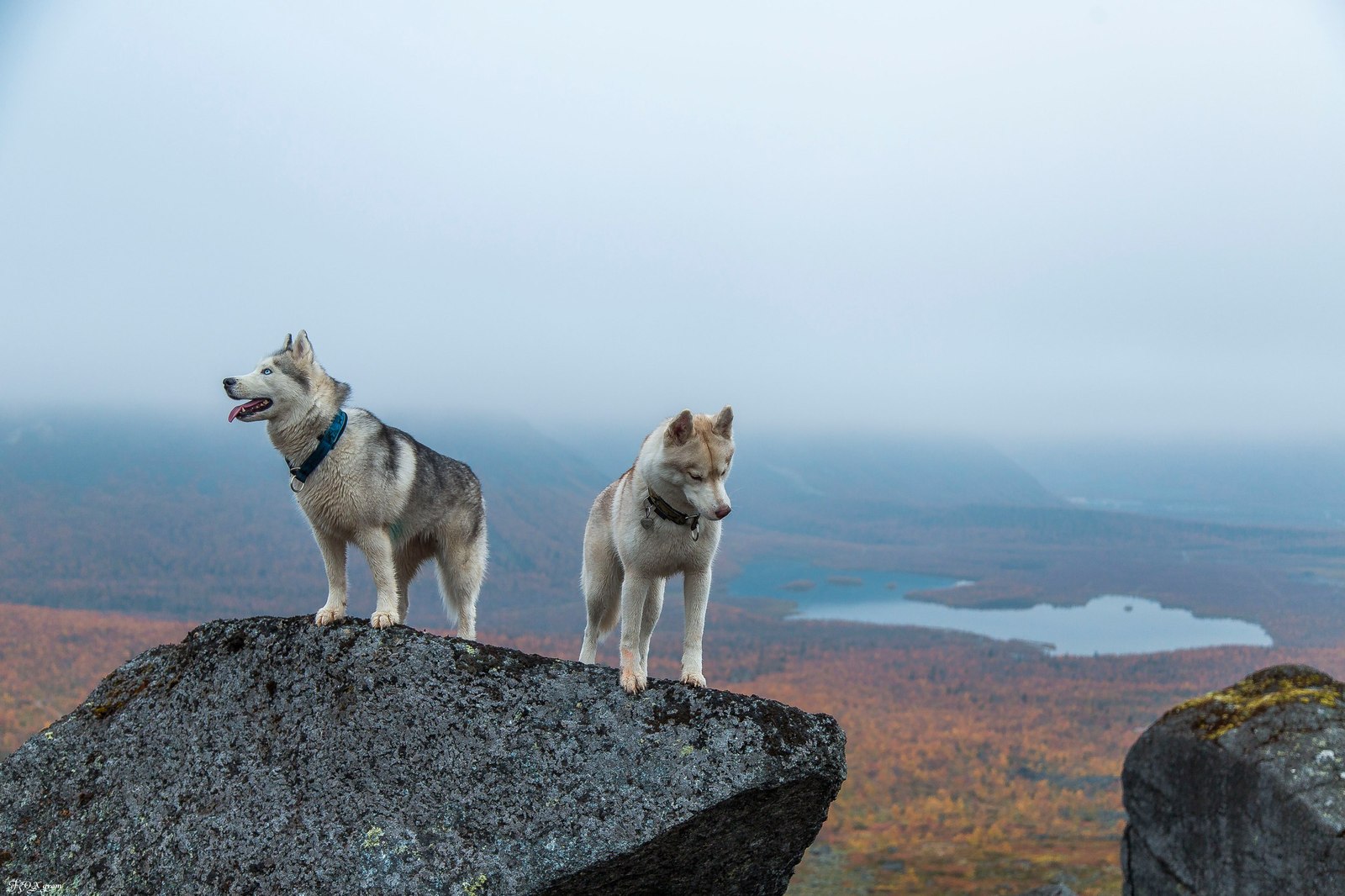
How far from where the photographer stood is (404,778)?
8141 mm

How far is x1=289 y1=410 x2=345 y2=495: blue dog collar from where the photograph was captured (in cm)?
915

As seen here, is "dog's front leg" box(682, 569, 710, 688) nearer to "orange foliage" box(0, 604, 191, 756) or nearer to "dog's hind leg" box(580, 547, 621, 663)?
"dog's hind leg" box(580, 547, 621, 663)

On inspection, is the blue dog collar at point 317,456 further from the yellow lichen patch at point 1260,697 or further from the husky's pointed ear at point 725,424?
the yellow lichen patch at point 1260,697

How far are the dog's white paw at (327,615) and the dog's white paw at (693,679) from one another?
11.8 ft

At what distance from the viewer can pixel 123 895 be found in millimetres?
8047

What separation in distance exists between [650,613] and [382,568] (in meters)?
2.85

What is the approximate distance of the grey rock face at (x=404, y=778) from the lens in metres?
7.81

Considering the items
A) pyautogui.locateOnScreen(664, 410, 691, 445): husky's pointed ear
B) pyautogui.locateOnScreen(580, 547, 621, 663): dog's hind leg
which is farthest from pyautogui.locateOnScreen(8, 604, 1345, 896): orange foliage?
pyautogui.locateOnScreen(664, 410, 691, 445): husky's pointed ear

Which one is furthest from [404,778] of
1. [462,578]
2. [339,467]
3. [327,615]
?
[339,467]

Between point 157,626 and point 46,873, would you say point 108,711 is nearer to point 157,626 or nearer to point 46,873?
point 46,873

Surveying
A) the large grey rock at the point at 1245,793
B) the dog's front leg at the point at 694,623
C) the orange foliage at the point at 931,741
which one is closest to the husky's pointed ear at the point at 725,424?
the dog's front leg at the point at 694,623

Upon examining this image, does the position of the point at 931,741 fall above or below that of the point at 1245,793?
below

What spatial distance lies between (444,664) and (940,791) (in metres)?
125

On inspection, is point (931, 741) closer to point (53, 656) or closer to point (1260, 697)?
point (53, 656)
